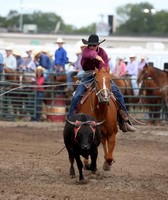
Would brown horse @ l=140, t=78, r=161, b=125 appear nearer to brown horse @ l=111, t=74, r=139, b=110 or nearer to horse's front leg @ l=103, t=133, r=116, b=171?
brown horse @ l=111, t=74, r=139, b=110

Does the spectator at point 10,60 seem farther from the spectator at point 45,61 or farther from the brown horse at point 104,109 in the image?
the brown horse at point 104,109

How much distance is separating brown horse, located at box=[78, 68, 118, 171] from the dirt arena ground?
1.42 ft

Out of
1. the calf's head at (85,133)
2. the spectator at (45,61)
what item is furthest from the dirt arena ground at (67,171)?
the spectator at (45,61)

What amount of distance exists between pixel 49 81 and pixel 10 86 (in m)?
1.16

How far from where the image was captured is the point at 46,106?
64.1 ft

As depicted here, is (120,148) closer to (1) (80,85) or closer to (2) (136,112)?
(1) (80,85)

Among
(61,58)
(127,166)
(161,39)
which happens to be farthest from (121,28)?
(127,166)

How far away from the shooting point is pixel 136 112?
1881 centimetres

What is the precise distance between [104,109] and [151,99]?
931 cm

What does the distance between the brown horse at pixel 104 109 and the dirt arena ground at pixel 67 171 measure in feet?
1.42

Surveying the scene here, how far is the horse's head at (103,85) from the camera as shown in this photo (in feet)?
31.6

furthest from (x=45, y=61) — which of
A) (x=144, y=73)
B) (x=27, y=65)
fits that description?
(x=144, y=73)

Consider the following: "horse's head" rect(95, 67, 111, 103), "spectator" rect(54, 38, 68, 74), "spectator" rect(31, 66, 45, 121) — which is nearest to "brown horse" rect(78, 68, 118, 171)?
"horse's head" rect(95, 67, 111, 103)

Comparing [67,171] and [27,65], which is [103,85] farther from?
[27,65]
